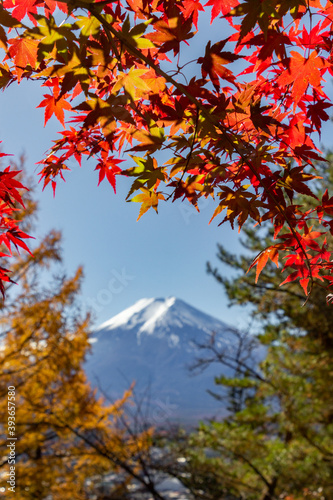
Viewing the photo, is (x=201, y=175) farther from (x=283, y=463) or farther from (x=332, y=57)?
(x=283, y=463)

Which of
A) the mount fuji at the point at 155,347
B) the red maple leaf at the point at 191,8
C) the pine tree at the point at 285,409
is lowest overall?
the pine tree at the point at 285,409

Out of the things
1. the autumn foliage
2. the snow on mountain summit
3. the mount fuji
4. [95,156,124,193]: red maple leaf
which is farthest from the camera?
the snow on mountain summit

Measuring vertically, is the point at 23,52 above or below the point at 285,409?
above

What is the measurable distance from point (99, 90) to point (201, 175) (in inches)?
15.2

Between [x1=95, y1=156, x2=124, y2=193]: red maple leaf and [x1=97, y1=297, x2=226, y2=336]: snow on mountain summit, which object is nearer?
[x1=95, y1=156, x2=124, y2=193]: red maple leaf

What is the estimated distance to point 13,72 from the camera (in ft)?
2.96

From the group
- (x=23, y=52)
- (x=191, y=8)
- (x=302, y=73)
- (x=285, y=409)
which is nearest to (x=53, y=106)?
(x=23, y=52)

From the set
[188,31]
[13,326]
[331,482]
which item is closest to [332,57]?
[188,31]

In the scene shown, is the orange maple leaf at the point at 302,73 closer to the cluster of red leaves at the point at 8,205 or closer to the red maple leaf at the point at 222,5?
the red maple leaf at the point at 222,5

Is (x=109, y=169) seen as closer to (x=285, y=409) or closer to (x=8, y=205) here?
(x=8, y=205)

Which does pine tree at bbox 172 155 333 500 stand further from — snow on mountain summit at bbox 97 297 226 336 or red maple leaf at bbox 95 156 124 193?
snow on mountain summit at bbox 97 297 226 336

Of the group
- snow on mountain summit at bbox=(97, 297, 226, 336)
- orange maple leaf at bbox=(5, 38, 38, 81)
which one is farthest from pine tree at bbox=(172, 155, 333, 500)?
snow on mountain summit at bbox=(97, 297, 226, 336)

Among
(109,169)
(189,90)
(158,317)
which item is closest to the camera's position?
(189,90)

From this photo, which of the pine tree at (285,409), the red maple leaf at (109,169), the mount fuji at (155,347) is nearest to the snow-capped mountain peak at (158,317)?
the mount fuji at (155,347)
